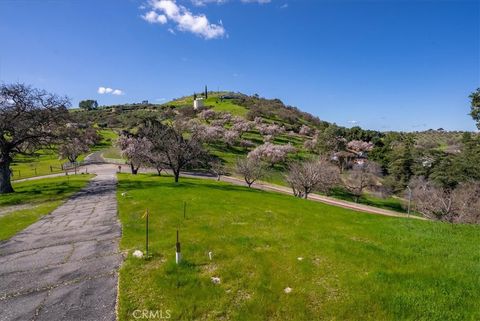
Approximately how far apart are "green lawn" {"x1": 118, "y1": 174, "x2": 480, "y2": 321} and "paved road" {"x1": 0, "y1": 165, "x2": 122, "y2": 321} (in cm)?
60

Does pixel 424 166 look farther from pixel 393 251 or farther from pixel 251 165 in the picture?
pixel 393 251

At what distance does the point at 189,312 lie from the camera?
649cm

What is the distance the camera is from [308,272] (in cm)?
830

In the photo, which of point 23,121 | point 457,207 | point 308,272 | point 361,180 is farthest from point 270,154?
point 308,272

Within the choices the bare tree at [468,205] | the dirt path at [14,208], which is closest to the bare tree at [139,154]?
the dirt path at [14,208]

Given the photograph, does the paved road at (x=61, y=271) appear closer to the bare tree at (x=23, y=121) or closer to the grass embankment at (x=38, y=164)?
the bare tree at (x=23, y=121)

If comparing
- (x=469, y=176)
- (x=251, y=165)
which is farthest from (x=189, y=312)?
(x=469, y=176)

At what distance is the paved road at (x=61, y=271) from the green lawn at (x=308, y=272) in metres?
0.60
